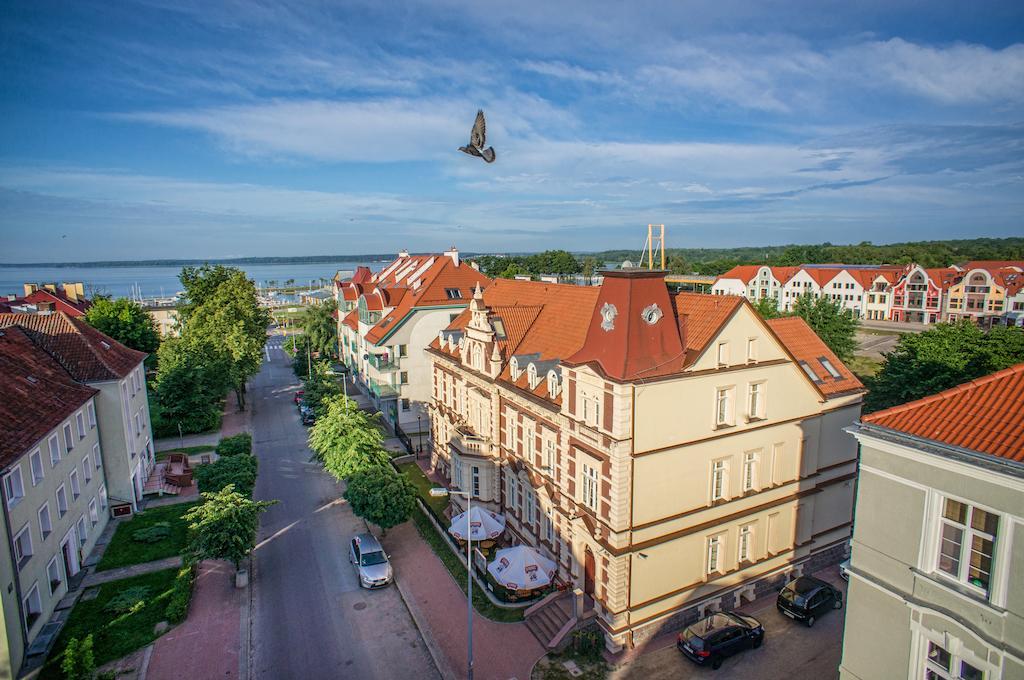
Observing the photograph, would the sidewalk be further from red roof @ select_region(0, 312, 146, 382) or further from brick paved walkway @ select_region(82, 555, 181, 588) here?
red roof @ select_region(0, 312, 146, 382)

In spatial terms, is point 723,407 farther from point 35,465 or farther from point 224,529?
point 35,465

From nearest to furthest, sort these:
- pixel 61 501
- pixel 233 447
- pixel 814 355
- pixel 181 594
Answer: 1. pixel 181 594
2. pixel 61 501
3. pixel 814 355
4. pixel 233 447

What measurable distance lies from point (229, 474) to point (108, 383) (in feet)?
28.6

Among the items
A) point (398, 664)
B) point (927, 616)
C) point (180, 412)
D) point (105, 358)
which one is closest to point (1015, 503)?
point (927, 616)

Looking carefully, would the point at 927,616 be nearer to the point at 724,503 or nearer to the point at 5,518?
the point at 724,503

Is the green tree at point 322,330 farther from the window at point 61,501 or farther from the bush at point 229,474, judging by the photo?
the window at point 61,501

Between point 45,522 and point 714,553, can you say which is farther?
point 45,522

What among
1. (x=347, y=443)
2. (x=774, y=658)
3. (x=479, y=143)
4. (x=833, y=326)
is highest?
(x=479, y=143)

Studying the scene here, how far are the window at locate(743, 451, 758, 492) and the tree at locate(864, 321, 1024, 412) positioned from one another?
20619mm

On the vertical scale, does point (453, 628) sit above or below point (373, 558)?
below

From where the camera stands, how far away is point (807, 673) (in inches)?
821

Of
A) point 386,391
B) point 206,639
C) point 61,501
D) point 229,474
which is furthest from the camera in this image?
point 386,391

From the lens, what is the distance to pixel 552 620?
2339 centimetres

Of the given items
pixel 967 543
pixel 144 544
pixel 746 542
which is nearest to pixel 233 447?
pixel 144 544
